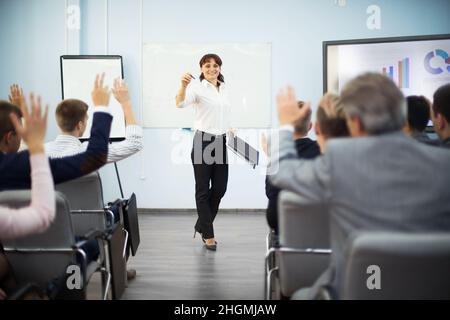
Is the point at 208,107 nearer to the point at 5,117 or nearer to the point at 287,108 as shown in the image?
the point at 5,117

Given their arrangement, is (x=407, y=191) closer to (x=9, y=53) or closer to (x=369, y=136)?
(x=369, y=136)

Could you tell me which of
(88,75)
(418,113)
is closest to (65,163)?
(418,113)

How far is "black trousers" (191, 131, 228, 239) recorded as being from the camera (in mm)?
3188

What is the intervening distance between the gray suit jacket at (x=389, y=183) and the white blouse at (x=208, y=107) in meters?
2.23

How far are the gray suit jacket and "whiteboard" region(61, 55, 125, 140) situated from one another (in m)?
3.79

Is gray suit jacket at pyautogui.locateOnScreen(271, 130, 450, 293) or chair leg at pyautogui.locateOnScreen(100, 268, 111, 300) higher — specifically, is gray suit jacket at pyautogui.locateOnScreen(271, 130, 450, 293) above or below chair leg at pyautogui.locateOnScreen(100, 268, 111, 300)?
above

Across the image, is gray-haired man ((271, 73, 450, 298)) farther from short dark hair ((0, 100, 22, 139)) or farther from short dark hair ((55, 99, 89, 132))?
short dark hair ((55, 99, 89, 132))

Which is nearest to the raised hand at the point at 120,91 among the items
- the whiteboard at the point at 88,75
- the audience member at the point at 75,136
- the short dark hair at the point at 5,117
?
the audience member at the point at 75,136

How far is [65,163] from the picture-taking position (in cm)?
150

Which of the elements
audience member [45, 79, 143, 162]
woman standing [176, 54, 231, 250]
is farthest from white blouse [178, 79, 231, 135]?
audience member [45, 79, 143, 162]

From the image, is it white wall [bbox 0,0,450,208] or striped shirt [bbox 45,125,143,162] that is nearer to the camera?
striped shirt [bbox 45,125,143,162]

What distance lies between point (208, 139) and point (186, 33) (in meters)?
2.02

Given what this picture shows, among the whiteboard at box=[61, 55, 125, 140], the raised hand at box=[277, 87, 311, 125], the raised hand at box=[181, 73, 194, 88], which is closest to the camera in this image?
the raised hand at box=[277, 87, 311, 125]
